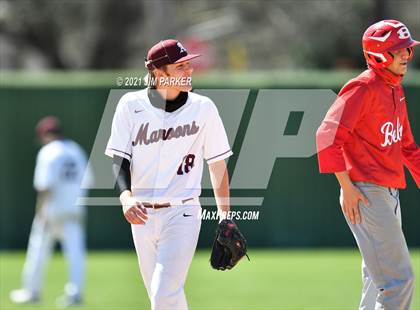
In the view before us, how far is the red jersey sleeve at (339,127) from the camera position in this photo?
6406mm

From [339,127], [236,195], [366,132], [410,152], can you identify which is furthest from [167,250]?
[236,195]

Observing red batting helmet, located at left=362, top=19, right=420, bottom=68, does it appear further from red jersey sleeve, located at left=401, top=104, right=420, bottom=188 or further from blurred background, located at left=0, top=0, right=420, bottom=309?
blurred background, located at left=0, top=0, right=420, bottom=309

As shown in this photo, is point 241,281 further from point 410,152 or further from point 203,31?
point 203,31

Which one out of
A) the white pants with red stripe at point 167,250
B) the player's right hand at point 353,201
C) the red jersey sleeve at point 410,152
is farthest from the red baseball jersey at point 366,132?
the white pants with red stripe at point 167,250

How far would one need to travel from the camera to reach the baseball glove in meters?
6.79

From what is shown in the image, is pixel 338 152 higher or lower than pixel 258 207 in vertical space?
higher

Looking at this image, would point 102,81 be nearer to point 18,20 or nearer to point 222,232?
point 222,232

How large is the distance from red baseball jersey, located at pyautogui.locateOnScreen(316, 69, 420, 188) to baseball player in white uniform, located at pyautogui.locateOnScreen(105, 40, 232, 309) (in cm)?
79

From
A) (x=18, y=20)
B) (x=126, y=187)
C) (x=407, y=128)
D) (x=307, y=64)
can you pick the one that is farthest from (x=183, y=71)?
(x=18, y=20)

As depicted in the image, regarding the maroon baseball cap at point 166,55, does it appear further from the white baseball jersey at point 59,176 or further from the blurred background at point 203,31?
the blurred background at point 203,31

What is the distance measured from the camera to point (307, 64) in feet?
102

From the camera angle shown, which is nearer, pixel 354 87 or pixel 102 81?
pixel 354 87

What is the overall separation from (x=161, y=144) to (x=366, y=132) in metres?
1.34

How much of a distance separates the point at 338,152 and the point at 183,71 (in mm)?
1169
